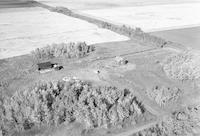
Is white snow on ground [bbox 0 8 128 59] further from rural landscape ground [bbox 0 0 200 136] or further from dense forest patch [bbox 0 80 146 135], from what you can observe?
dense forest patch [bbox 0 80 146 135]

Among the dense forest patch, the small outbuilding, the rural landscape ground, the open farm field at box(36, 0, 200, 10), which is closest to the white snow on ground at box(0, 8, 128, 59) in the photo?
the rural landscape ground

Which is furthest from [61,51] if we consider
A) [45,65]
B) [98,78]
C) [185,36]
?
[185,36]

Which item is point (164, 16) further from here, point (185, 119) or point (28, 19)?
point (185, 119)

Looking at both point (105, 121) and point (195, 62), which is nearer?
point (105, 121)

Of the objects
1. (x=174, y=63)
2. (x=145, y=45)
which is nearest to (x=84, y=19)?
(x=145, y=45)

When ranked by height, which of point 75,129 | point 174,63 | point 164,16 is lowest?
point 75,129

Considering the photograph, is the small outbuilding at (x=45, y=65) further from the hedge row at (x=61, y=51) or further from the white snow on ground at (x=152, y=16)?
the white snow on ground at (x=152, y=16)
